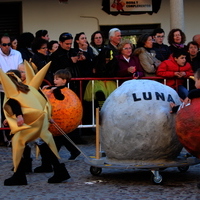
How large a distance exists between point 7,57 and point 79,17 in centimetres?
612

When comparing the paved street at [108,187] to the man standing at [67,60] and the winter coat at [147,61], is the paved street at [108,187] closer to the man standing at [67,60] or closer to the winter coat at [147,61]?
the man standing at [67,60]

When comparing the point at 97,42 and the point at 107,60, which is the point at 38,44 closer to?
the point at 107,60

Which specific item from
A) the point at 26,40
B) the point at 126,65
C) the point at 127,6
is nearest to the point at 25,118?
the point at 126,65

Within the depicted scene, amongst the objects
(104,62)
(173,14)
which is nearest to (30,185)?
(104,62)

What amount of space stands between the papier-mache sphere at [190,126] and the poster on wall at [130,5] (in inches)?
411

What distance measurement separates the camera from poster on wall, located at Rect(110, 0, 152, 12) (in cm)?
1820

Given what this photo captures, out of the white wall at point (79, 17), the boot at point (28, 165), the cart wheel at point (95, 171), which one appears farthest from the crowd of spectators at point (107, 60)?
the white wall at point (79, 17)

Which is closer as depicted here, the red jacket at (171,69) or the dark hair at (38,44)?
the dark hair at (38,44)

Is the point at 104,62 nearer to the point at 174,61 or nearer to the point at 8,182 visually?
the point at 174,61

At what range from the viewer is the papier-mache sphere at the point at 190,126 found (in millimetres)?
7926

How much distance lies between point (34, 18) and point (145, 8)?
312cm

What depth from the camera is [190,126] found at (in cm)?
796

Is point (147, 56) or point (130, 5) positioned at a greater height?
point (130, 5)

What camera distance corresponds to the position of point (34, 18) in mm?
17984
